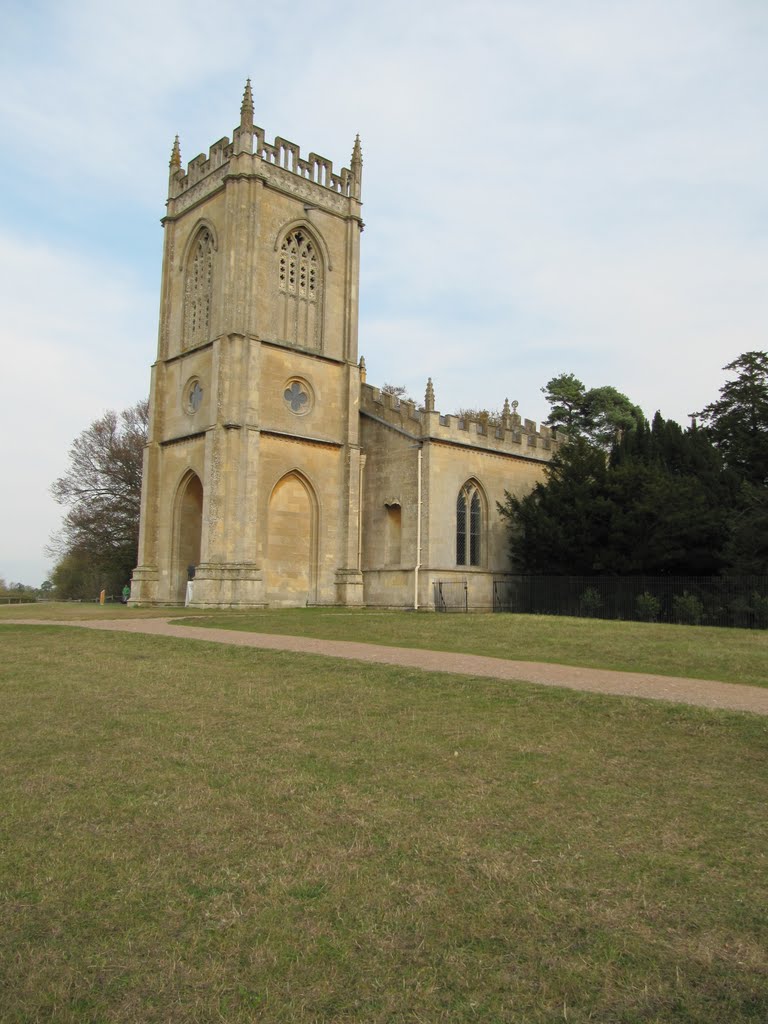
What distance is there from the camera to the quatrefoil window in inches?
1256

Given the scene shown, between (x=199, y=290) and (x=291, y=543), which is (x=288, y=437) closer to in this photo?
(x=291, y=543)

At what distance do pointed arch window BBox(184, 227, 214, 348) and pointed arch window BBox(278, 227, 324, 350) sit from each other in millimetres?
2942

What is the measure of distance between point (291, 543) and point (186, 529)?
469cm

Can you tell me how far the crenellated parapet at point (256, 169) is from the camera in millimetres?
31266

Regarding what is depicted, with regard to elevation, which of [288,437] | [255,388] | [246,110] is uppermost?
[246,110]

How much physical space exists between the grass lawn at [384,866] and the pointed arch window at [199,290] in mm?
26388

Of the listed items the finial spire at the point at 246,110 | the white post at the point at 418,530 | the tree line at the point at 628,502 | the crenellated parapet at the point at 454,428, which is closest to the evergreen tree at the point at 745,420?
the tree line at the point at 628,502

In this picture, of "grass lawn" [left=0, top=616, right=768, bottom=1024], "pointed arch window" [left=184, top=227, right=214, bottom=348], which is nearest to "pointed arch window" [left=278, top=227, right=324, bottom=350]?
"pointed arch window" [left=184, top=227, right=214, bottom=348]

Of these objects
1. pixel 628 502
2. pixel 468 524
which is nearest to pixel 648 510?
pixel 628 502

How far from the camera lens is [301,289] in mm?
33188

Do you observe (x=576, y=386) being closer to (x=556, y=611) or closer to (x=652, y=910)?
(x=556, y=611)

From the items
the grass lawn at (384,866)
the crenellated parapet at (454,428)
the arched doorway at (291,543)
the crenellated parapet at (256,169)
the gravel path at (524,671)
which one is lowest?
the grass lawn at (384,866)

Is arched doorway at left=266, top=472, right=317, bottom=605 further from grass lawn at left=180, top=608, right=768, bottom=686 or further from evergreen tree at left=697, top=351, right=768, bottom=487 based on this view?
evergreen tree at left=697, top=351, right=768, bottom=487

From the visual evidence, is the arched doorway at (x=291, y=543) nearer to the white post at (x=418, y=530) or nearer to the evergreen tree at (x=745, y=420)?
the white post at (x=418, y=530)
